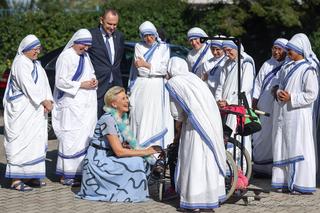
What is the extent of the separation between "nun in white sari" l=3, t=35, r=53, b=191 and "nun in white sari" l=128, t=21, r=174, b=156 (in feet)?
5.28

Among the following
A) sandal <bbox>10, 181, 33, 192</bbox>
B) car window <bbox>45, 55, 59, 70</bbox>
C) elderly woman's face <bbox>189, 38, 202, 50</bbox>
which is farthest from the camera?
car window <bbox>45, 55, 59, 70</bbox>

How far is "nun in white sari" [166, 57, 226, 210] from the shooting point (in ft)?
27.6

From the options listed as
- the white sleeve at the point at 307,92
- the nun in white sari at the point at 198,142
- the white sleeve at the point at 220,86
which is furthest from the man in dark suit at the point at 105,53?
the white sleeve at the point at 307,92

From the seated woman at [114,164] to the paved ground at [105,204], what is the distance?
5.7 inches

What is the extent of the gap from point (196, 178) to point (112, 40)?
300 centimetres

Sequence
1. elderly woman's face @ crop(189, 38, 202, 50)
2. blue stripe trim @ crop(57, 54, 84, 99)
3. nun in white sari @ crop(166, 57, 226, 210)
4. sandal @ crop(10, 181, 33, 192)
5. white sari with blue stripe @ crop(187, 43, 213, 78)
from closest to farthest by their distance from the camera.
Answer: nun in white sari @ crop(166, 57, 226, 210), sandal @ crop(10, 181, 33, 192), blue stripe trim @ crop(57, 54, 84, 99), white sari with blue stripe @ crop(187, 43, 213, 78), elderly woman's face @ crop(189, 38, 202, 50)

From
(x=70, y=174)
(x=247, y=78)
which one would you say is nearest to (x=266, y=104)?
(x=247, y=78)

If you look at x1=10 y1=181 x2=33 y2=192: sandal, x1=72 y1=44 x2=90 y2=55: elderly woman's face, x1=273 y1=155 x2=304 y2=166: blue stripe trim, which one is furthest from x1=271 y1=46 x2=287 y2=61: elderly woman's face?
x1=10 y1=181 x2=33 y2=192: sandal

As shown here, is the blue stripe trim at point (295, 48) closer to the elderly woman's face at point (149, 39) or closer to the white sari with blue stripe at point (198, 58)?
the white sari with blue stripe at point (198, 58)

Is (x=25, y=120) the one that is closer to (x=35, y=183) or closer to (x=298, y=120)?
(x=35, y=183)

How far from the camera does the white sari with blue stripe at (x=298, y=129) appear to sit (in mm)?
9445

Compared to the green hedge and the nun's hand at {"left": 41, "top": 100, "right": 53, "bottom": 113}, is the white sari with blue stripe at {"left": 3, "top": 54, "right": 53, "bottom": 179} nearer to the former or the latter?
the nun's hand at {"left": 41, "top": 100, "right": 53, "bottom": 113}

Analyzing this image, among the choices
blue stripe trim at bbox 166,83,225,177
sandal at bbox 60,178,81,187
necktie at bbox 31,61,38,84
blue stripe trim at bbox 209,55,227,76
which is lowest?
sandal at bbox 60,178,81,187

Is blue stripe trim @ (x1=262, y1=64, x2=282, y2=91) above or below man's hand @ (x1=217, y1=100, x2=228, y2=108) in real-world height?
above
